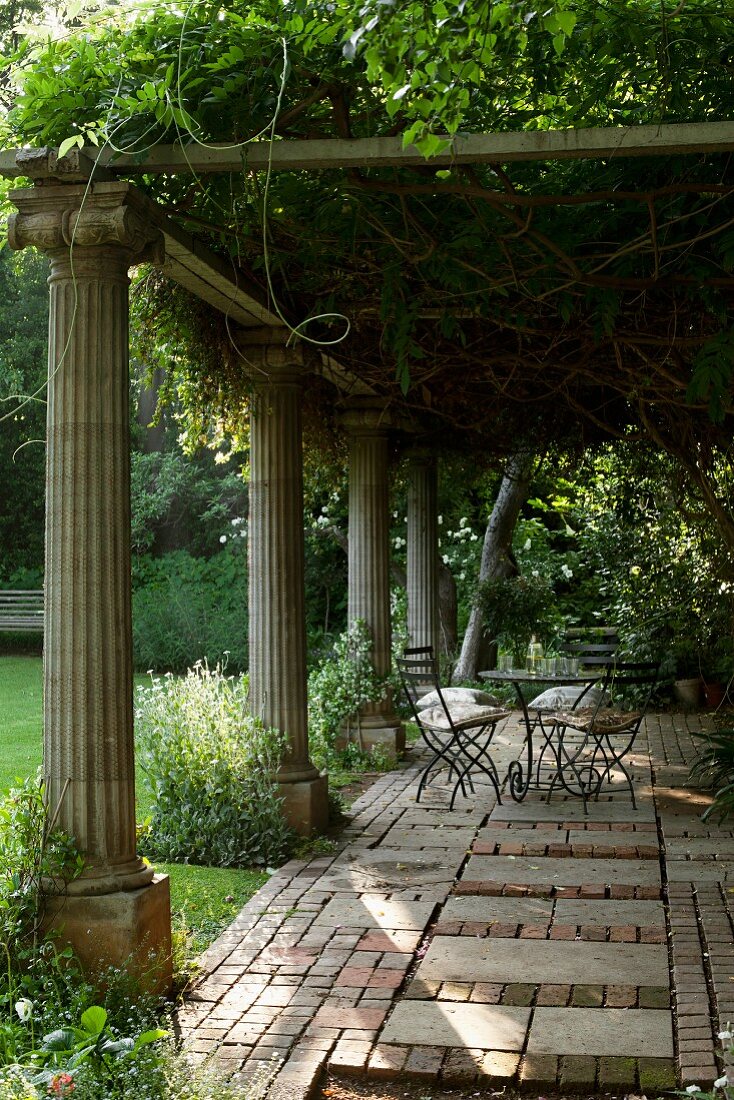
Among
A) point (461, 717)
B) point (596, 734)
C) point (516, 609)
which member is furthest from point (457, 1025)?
point (516, 609)

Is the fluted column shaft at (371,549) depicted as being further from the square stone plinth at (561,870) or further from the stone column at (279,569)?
the square stone plinth at (561,870)

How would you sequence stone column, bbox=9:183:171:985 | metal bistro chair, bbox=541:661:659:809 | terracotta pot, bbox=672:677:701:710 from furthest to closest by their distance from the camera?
1. terracotta pot, bbox=672:677:701:710
2. metal bistro chair, bbox=541:661:659:809
3. stone column, bbox=9:183:171:985

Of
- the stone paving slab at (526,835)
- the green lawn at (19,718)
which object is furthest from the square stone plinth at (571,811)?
the green lawn at (19,718)

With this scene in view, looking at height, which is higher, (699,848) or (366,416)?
(366,416)

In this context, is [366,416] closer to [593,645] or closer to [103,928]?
[593,645]

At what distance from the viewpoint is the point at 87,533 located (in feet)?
14.4

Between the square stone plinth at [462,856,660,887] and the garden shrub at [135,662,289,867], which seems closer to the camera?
the square stone plinth at [462,856,660,887]

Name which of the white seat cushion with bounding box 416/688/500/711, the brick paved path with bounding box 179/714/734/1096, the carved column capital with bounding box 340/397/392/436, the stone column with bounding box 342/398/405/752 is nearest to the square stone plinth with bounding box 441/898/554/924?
the brick paved path with bounding box 179/714/734/1096

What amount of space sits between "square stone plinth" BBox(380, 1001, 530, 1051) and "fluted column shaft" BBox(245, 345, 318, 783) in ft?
9.24

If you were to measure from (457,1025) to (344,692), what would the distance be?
5.69m

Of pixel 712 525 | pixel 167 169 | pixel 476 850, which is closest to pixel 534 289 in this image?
pixel 167 169

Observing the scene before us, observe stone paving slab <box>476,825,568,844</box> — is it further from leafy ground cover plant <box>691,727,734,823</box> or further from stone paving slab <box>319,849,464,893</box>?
leafy ground cover plant <box>691,727,734,823</box>

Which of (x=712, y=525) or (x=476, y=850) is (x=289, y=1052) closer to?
(x=476, y=850)

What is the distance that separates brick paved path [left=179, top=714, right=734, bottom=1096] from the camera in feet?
12.7
